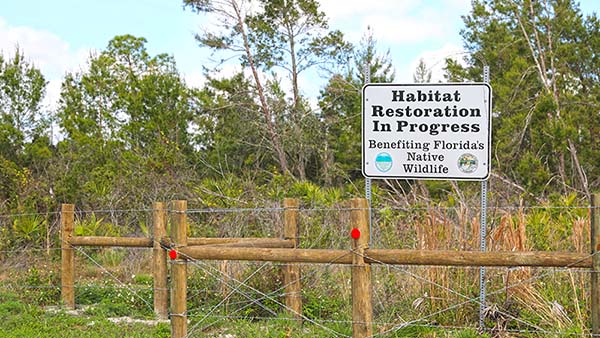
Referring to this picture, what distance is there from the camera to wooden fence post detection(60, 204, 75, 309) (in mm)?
9492

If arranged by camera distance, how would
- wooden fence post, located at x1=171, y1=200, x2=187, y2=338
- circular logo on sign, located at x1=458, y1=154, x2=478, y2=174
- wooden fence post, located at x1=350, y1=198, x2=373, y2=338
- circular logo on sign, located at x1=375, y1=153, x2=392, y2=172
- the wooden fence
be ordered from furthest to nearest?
1. circular logo on sign, located at x1=375, y1=153, x2=392, y2=172
2. circular logo on sign, located at x1=458, y1=154, x2=478, y2=174
3. wooden fence post, located at x1=171, y1=200, x2=187, y2=338
4. wooden fence post, located at x1=350, y1=198, x2=373, y2=338
5. the wooden fence

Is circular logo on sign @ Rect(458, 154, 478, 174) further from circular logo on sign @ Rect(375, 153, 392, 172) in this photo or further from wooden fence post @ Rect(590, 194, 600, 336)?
wooden fence post @ Rect(590, 194, 600, 336)

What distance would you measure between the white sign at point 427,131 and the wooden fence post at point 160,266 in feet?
9.41

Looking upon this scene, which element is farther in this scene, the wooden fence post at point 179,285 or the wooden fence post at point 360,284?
the wooden fence post at point 179,285

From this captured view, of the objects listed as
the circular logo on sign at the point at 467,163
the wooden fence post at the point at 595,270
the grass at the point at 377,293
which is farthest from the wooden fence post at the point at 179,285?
the wooden fence post at the point at 595,270

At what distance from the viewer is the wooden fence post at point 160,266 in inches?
349

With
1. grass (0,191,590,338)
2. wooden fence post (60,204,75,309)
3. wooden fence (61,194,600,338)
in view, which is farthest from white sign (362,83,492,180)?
wooden fence post (60,204,75,309)

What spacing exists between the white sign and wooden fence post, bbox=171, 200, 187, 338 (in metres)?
1.83

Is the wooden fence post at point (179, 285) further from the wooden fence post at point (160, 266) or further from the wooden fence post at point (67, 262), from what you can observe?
the wooden fence post at point (67, 262)

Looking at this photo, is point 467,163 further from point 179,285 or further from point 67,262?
point 67,262

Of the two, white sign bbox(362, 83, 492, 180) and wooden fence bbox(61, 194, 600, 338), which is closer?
wooden fence bbox(61, 194, 600, 338)

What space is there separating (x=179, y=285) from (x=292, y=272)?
5.89 ft

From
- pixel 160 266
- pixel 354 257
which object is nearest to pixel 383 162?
pixel 354 257

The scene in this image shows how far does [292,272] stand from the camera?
8305mm
